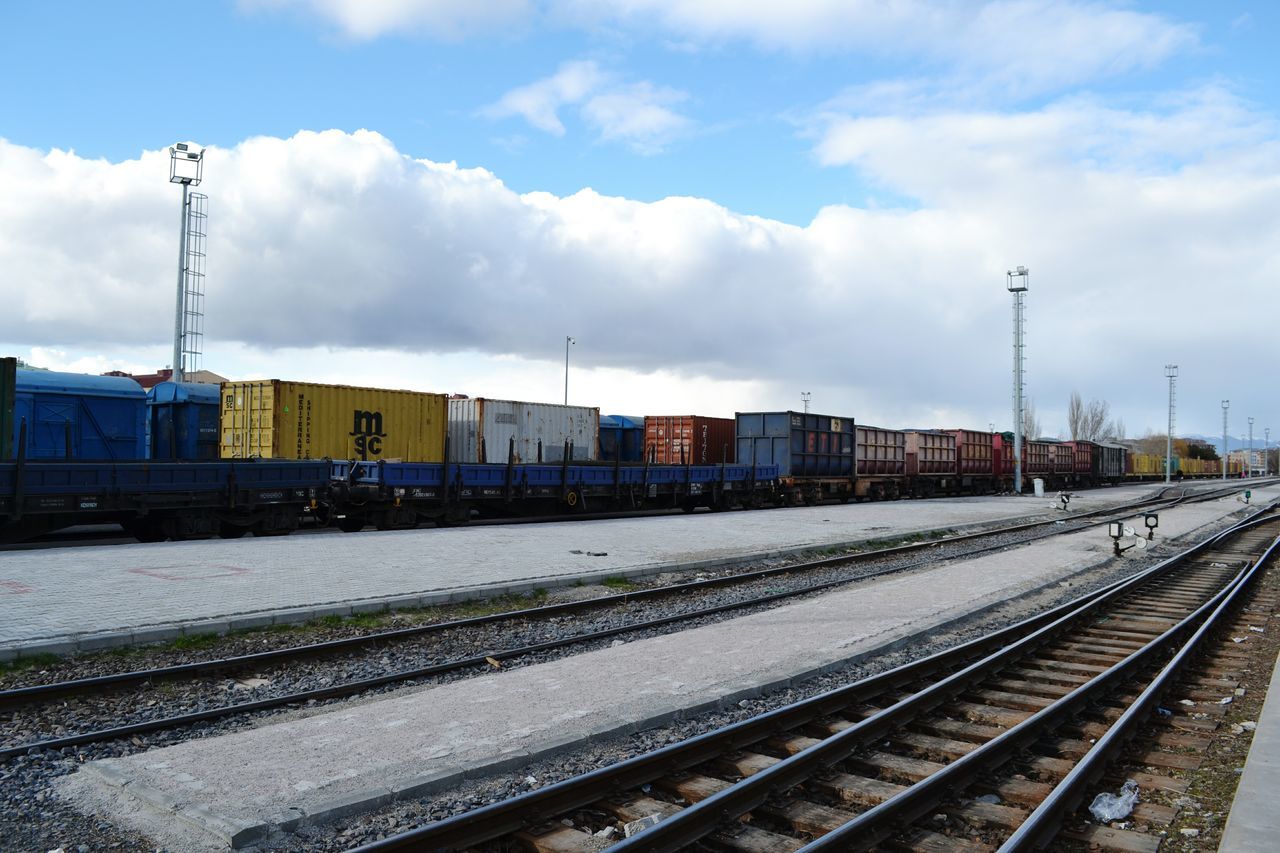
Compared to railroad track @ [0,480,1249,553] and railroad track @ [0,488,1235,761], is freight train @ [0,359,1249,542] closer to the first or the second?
railroad track @ [0,480,1249,553]

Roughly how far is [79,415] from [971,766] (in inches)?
833

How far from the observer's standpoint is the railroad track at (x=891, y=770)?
441 cm

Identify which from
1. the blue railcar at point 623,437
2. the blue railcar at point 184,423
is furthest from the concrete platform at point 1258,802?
the blue railcar at point 623,437

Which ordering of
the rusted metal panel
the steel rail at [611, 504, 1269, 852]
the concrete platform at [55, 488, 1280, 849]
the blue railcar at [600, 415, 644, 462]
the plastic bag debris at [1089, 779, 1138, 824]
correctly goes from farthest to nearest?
the rusted metal panel, the blue railcar at [600, 415, 644, 462], the plastic bag debris at [1089, 779, 1138, 824], the concrete platform at [55, 488, 1280, 849], the steel rail at [611, 504, 1269, 852]

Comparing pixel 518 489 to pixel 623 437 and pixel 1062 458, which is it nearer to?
pixel 623 437

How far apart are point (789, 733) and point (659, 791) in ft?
4.82

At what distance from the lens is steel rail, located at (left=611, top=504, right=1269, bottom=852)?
167 inches

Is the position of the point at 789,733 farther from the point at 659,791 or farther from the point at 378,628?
the point at 378,628

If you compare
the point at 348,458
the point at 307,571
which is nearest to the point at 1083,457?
the point at 348,458

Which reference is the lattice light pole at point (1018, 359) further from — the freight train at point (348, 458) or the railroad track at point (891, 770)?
the railroad track at point (891, 770)

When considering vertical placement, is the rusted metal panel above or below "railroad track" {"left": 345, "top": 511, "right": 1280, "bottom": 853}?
above

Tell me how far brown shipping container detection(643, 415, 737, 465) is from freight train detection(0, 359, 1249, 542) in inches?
2.4

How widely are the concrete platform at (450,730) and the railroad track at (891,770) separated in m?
0.72

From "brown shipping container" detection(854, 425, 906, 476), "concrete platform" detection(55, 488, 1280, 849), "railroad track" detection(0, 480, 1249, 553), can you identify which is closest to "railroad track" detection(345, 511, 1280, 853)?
"concrete platform" detection(55, 488, 1280, 849)
